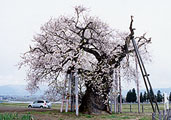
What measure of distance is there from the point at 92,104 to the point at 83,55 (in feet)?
11.8

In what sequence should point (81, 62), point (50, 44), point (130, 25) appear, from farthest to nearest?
point (50, 44)
point (81, 62)
point (130, 25)

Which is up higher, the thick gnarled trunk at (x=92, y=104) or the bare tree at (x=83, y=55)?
the bare tree at (x=83, y=55)

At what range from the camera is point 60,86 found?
670 inches

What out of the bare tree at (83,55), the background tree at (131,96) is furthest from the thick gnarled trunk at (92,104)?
the background tree at (131,96)

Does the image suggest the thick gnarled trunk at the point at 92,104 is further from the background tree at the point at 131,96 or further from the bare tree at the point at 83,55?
the background tree at the point at 131,96

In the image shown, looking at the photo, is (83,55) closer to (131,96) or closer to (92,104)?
(92,104)

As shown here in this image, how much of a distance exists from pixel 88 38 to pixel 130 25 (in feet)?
10.9

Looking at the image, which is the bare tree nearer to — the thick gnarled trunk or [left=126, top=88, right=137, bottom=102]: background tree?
the thick gnarled trunk

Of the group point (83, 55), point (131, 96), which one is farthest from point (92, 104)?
point (131, 96)

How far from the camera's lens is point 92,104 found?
634 inches

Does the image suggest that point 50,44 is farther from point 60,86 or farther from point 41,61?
point 60,86

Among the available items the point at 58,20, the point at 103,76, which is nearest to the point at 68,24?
the point at 58,20

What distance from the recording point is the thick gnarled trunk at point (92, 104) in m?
16.0

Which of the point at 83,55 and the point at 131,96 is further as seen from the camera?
the point at 131,96
